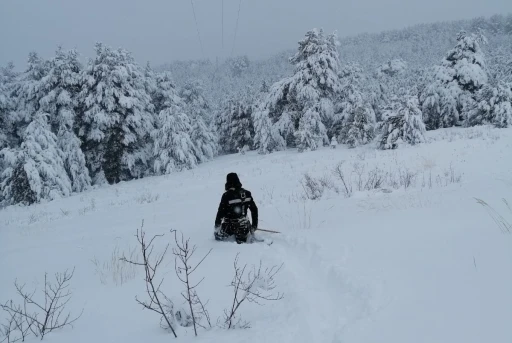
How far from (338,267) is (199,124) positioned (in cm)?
3034

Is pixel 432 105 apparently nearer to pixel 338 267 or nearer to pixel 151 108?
pixel 151 108

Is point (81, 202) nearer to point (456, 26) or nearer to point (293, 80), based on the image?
point (293, 80)

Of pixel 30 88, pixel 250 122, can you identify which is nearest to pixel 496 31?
pixel 250 122

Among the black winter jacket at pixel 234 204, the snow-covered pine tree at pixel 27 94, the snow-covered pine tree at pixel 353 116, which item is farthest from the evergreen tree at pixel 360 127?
the snow-covered pine tree at pixel 27 94

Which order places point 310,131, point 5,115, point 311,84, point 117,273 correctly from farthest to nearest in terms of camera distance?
point 311,84 < point 310,131 < point 5,115 < point 117,273

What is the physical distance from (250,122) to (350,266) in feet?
122

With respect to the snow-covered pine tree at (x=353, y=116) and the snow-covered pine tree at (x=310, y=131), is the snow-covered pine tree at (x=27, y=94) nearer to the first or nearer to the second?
the snow-covered pine tree at (x=310, y=131)

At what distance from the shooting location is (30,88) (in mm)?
23953

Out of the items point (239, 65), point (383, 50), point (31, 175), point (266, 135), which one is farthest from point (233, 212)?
point (239, 65)

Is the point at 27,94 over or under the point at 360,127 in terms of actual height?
over

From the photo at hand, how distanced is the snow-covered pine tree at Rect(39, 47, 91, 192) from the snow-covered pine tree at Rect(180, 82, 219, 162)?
905 cm

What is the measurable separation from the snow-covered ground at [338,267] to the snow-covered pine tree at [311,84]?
16.8 m

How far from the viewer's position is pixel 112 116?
952 inches

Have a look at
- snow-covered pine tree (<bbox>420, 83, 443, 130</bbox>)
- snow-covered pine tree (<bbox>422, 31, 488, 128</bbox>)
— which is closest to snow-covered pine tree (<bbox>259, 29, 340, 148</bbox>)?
snow-covered pine tree (<bbox>420, 83, 443, 130</bbox>)
